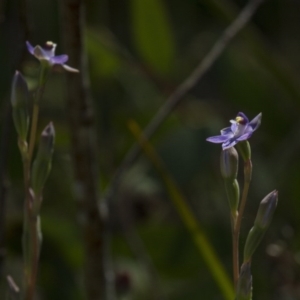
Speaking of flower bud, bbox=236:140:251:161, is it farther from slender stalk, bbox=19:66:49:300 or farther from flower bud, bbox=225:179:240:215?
slender stalk, bbox=19:66:49:300

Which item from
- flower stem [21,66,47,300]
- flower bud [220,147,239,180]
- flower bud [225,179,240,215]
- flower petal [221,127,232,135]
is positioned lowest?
flower stem [21,66,47,300]

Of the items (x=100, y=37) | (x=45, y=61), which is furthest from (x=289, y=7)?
(x=45, y=61)

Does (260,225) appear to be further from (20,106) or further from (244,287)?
(20,106)

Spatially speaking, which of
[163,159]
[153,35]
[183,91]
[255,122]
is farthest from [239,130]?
[153,35]

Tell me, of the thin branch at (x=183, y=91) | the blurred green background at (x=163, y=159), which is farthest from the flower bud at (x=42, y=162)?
the blurred green background at (x=163, y=159)

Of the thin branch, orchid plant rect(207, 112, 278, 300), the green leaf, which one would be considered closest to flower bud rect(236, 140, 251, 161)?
orchid plant rect(207, 112, 278, 300)

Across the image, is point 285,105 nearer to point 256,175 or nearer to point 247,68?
point 247,68
